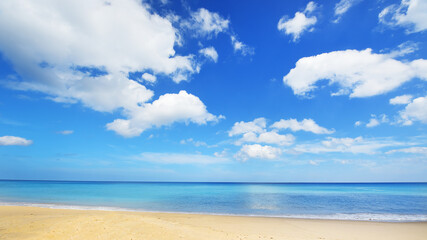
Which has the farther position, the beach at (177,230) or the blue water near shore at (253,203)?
the blue water near shore at (253,203)

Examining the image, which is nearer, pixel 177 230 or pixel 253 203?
pixel 177 230

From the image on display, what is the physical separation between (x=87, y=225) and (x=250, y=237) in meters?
9.48

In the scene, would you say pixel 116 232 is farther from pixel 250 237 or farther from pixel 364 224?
pixel 364 224

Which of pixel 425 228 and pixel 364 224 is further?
pixel 364 224

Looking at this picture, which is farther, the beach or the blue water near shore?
the blue water near shore

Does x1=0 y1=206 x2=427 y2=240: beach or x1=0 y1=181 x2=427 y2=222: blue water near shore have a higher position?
x1=0 y1=206 x2=427 y2=240: beach

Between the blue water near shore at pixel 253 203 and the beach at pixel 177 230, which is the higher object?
the beach at pixel 177 230

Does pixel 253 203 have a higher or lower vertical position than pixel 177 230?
lower

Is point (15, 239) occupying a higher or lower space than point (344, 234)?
higher

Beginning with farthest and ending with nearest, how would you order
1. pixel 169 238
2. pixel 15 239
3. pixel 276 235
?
pixel 276 235 < pixel 169 238 < pixel 15 239

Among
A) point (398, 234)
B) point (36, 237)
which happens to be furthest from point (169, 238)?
point (398, 234)

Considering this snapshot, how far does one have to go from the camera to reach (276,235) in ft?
43.8

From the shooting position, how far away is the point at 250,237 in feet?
40.3

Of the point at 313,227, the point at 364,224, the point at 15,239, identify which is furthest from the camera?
the point at 364,224
